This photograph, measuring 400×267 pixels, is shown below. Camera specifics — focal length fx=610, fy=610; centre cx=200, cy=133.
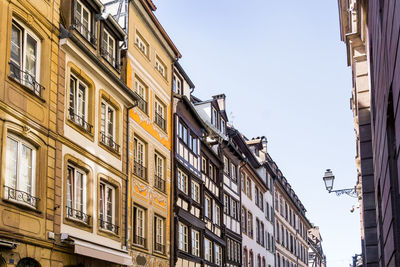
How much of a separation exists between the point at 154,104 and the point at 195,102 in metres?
12.1

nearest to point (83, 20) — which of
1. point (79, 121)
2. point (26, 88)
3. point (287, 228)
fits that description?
point (79, 121)

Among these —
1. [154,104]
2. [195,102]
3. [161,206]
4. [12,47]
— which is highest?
[195,102]

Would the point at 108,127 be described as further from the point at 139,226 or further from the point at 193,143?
the point at 193,143

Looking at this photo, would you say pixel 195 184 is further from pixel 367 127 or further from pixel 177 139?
pixel 367 127

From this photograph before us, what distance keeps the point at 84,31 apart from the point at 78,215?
5901 mm

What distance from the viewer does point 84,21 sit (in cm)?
1962

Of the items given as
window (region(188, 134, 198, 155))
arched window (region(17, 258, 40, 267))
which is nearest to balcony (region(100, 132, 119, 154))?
arched window (region(17, 258, 40, 267))

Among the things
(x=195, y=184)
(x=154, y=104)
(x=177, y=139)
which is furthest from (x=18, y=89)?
(x=195, y=184)

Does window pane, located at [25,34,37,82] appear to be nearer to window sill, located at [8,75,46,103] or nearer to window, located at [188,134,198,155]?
window sill, located at [8,75,46,103]

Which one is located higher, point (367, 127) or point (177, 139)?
point (177, 139)

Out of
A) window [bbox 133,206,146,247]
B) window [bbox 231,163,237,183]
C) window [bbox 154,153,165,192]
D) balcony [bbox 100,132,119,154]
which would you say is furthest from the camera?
window [bbox 231,163,237,183]

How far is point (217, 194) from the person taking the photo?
Result: 116 ft

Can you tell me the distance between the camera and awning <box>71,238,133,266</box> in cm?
1688

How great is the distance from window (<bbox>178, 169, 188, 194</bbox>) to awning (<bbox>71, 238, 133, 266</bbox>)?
8161mm
